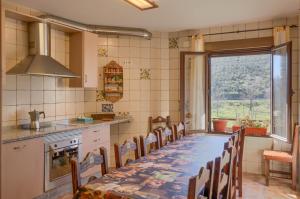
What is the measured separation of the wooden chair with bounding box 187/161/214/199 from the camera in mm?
1122

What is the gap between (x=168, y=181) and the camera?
1541mm

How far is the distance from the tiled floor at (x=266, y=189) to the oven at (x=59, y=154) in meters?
2.16

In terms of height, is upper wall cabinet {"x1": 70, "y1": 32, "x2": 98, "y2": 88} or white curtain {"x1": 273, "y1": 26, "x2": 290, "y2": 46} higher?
white curtain {"x1": 273, "y1": 26, "x2": 290, "y2": 46}

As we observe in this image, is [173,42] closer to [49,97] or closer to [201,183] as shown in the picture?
[49,97]

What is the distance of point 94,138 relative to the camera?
3467 millimetres

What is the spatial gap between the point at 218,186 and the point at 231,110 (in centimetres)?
295

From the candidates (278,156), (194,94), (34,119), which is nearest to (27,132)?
(34,119)

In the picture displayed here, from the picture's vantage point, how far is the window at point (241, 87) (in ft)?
13.0

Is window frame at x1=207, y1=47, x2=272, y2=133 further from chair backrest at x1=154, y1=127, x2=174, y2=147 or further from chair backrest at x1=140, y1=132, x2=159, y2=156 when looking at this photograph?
chair backrest at x1=140, y1=132, x2=159, y2=156

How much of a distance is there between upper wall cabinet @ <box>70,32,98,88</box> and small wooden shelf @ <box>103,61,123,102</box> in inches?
12.6

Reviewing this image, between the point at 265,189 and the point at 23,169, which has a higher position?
the point at 23,169

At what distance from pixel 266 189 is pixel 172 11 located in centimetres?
263

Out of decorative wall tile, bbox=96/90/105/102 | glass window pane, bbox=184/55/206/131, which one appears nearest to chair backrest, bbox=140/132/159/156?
glass window pane, bbox=184/55/206/131

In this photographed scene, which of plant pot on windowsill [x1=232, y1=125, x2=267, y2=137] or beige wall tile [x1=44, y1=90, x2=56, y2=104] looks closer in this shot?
beige wall tile [x1=44, y1=90, x2=56, y2=104]
